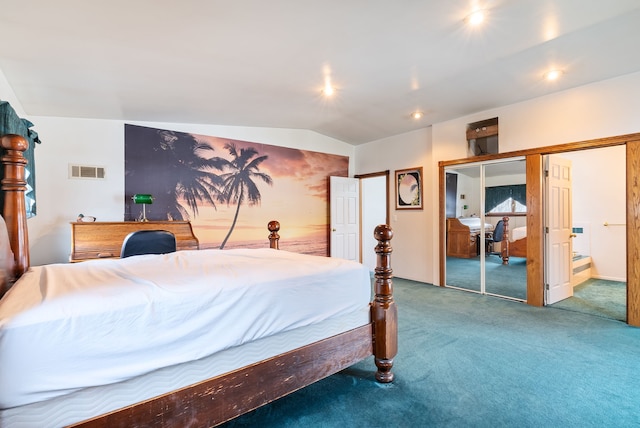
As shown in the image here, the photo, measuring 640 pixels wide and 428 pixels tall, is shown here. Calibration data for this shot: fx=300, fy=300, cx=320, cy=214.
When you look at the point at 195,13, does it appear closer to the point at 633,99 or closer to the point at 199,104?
the point at 199,104

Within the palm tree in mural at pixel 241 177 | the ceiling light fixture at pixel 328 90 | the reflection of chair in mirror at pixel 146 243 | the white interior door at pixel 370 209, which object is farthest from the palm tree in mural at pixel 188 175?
the white interior door at pixel 370 209

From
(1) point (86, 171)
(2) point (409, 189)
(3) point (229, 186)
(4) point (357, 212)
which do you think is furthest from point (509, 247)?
(1) point (86, 171)

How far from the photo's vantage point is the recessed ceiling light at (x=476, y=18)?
2.12 metres

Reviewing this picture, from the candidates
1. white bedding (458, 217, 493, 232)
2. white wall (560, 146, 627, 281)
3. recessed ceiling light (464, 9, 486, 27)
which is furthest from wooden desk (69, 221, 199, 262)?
white wall (560, 146, 627, 281)

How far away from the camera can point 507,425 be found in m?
1.61

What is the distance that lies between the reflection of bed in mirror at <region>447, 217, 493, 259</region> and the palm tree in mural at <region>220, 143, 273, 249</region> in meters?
3.08

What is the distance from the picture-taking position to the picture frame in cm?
507

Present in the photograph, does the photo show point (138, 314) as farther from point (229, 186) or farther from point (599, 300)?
point (599, 300)

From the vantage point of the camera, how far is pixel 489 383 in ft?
6.61

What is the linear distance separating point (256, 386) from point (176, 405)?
358 mm

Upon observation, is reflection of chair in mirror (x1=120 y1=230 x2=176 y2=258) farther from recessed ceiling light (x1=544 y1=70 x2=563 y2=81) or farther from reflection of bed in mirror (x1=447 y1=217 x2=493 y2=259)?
recessed ceiling light (x1=544 y1=70 x2=563 y2=81)

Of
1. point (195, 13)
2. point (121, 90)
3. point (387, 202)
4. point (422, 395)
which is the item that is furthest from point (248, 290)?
point (387, 202)

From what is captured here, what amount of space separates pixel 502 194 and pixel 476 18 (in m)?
2.68

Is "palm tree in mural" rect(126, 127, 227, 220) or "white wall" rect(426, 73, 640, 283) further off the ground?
"white wall" rect(426, 73, 640, 283)
